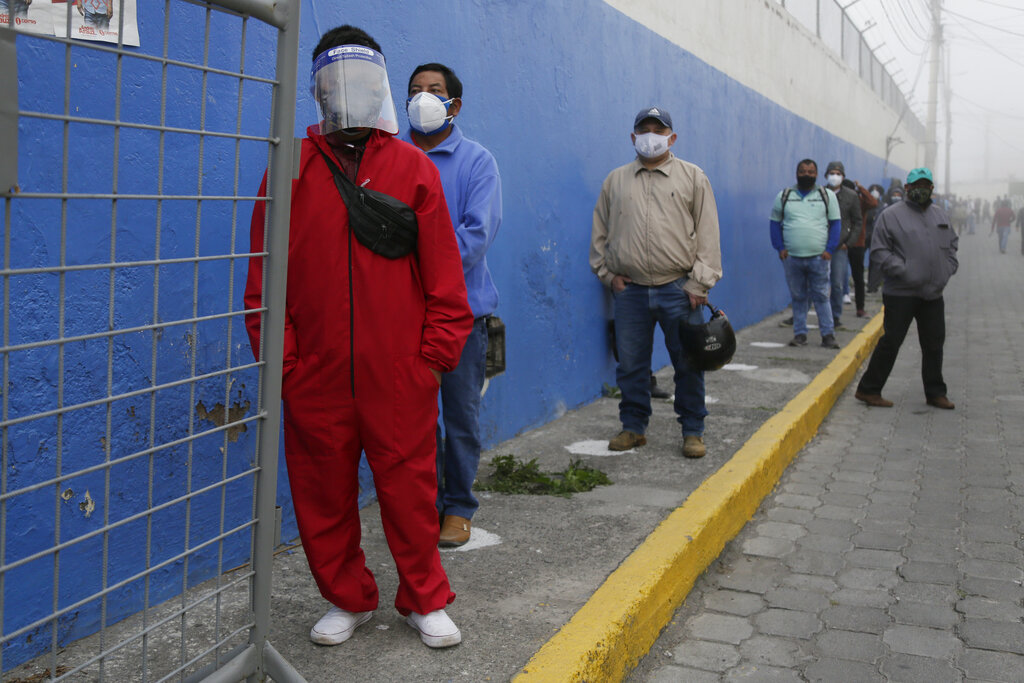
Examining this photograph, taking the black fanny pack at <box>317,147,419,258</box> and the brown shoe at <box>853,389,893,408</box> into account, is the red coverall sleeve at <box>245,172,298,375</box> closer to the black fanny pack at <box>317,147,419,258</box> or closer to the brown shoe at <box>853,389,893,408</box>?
the black fanny pack at <box>317,147,419,258</box>

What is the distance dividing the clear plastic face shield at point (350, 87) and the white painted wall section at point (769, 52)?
14.7 ft

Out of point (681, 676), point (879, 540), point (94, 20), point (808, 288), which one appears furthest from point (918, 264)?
point (94, 20)

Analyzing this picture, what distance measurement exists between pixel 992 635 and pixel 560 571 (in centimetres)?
149

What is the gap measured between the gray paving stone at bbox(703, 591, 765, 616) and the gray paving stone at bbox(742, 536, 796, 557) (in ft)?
1.60

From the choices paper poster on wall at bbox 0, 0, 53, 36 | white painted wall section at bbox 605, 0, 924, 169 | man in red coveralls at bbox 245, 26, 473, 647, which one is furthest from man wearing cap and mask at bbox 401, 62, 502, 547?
white painted wall section at bbox 605, 0, 924, 169

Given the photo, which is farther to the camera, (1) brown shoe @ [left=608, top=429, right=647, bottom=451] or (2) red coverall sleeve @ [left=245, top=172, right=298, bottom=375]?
(1) brown shoe @ [left=608, top=429, right=647, bottom=451]

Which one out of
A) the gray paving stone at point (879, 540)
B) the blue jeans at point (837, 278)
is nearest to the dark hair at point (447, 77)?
the gray paving stone at point (879, 540)

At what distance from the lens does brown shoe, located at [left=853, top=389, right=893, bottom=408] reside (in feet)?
24.0

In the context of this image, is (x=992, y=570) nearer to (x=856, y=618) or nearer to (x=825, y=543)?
(x=825, y=543)

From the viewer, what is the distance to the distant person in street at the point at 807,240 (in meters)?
9.23

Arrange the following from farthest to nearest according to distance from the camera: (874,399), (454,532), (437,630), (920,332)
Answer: (874,399), (920,332), (454,532), (437,630)

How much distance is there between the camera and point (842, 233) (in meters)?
10.7

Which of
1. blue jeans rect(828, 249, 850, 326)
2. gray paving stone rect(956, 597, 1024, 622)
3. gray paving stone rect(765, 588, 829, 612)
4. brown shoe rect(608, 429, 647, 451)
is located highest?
blue jeans rect(828, 249, 850, 326)

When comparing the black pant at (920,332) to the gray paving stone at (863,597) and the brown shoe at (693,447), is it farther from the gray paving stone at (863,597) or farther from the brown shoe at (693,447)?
the gray paving stone at (863,597)
